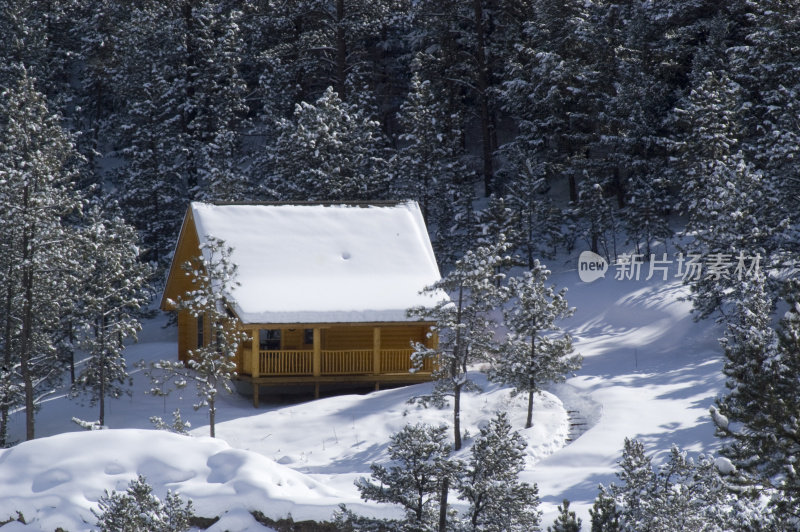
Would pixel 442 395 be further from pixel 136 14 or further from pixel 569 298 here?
pixel 136 14

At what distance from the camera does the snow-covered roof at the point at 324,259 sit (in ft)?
93.9

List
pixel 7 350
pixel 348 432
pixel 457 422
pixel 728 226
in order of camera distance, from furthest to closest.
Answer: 1. pixel 728 226
2. pixel 7 350
3. pixel 348 432
4. pixel 457 422

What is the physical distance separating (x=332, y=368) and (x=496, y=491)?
18.4 metres

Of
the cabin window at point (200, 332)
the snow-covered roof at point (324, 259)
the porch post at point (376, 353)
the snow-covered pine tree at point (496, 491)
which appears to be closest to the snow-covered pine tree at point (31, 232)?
the snow-covered roof at point (324, 259)

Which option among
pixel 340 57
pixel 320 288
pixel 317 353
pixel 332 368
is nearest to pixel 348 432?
pixel 317 353

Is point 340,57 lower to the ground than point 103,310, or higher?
higher

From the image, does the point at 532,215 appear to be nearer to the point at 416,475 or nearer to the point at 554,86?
the point at 554,86

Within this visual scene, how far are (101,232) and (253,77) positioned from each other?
29778 millimetres

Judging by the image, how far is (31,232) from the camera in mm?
25594

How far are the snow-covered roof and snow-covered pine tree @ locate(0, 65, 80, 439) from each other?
15.0 feet

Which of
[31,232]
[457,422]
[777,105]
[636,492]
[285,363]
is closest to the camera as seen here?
[636,492]

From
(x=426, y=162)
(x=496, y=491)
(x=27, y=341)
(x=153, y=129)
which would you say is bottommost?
(x=496, y=491)

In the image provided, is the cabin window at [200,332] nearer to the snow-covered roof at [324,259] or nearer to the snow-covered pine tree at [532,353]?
the snow-covered roof at [324,259]

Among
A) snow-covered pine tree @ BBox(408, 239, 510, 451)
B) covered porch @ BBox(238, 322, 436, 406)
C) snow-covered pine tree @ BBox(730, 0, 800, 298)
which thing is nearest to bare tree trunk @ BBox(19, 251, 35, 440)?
covered porch @ BBox(238, 322, 436, 406)
